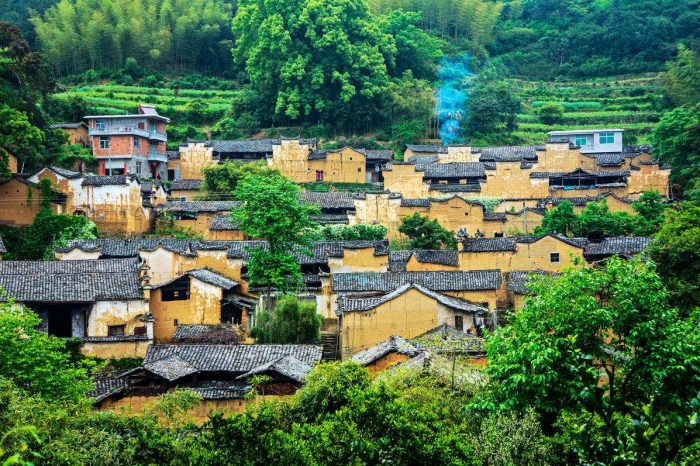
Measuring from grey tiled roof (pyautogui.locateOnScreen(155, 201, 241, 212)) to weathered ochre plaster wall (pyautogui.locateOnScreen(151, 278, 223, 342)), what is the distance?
10.2 m

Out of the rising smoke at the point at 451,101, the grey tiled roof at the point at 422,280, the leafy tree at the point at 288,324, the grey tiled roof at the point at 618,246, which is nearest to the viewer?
the leafy tree at the point at 288,324

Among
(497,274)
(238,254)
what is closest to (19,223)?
(238,254)

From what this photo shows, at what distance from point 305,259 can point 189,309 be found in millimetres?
5124

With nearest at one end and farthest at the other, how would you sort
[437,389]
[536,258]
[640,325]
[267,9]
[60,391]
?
1. [640,325]
2. [437,389]
3. [60,391]
4. [536,258]
5. [267,9]

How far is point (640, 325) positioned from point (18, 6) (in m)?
65.7

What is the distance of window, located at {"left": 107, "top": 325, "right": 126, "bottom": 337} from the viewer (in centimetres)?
2903

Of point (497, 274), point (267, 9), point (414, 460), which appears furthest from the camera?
point (267, 9)

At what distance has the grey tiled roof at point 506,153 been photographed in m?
47.7

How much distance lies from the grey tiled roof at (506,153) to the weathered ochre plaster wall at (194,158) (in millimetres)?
12592

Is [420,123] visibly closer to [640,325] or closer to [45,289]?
[45,289]

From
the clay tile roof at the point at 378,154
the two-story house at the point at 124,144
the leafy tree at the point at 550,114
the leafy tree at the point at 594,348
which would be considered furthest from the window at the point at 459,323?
the leafy tree at the point at 550,114

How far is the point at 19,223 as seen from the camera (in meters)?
37.1

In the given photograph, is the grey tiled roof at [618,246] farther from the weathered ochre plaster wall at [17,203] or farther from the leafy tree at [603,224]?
the weathered ochre plaster wall at [17,203]

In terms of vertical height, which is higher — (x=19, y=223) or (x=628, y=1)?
(x=628, y=1)
